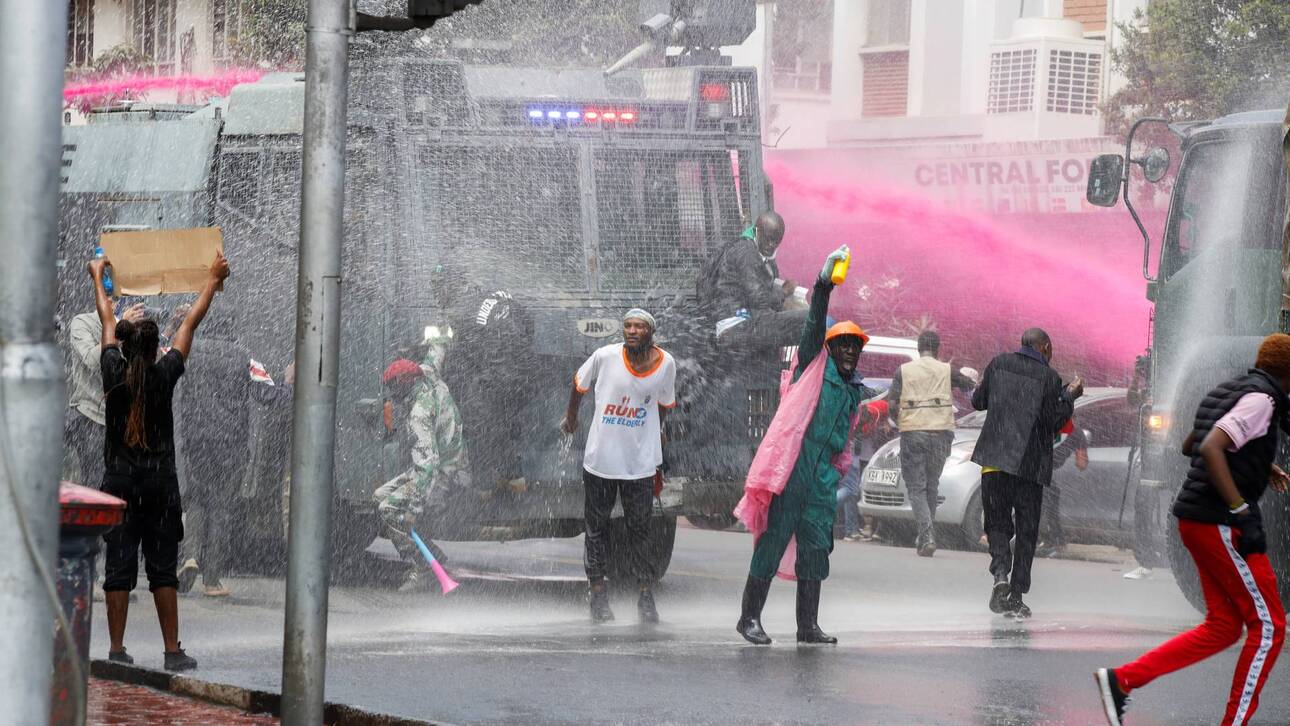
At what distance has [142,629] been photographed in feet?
31.1

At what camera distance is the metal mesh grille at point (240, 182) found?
39.4 ft

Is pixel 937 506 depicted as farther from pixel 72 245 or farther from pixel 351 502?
pixel 72 245

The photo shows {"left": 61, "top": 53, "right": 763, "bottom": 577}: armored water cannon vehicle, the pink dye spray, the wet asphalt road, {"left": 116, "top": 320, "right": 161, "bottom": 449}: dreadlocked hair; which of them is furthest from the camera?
the pink dye spray

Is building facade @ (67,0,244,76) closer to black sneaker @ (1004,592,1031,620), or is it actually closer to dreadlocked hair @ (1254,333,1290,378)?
black sneaker @ (1004,592,1031,620)

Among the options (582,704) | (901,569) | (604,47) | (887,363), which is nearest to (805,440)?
(582,704)

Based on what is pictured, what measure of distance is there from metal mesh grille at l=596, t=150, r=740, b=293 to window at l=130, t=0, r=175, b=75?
58.0 feet

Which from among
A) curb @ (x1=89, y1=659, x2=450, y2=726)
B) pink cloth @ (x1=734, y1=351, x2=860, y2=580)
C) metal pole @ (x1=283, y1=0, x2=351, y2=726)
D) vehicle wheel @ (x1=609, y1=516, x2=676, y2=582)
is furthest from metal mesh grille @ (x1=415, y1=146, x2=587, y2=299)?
metal pole @ (x1=283, y1=0, x2=351, y2=726)

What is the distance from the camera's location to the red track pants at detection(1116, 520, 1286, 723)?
6.73m

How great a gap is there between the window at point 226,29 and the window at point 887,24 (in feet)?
27.0

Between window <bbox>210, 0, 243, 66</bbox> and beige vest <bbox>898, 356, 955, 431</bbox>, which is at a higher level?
window <bbox>210, 0, 243, 66</bbox>

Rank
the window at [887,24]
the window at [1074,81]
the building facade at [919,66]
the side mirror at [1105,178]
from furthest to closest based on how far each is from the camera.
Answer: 1. the window at [887,24]
2. the building facade at [919,66]
3. the window at [1074,81]
4. the side mirror at [1105,178]

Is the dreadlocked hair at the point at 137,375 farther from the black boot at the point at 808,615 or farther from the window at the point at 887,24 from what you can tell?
the window at the point at 887,24

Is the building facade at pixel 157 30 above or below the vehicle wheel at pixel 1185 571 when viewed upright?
above

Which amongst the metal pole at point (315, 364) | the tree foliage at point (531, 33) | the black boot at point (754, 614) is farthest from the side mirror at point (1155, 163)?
the metal pole at point (315, 364)
